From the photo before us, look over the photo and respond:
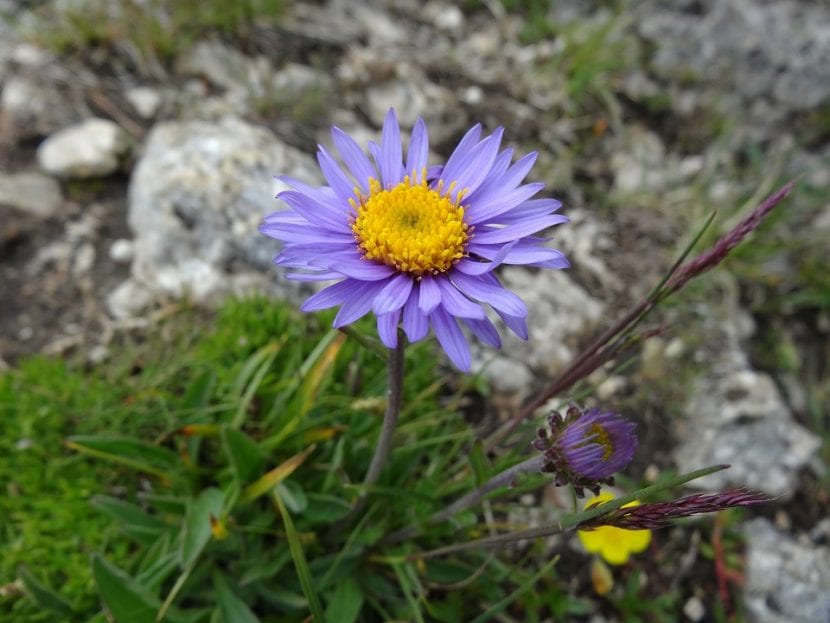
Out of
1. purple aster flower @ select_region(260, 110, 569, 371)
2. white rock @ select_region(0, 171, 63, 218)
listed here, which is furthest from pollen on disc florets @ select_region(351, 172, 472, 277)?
white rock @ select_region(0, 171, 63, 218)

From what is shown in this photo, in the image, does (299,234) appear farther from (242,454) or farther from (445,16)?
(445,16)

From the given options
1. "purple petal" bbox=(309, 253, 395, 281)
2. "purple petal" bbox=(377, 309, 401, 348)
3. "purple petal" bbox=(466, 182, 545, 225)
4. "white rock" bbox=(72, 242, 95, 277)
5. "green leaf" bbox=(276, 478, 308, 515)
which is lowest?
"green leaf" bbox=(276, 478, 308, 515)

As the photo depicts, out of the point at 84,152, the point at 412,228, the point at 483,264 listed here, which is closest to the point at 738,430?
the point at 483,264

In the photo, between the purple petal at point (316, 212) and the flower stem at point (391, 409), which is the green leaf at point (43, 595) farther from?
the purple petal at point (316, 212)

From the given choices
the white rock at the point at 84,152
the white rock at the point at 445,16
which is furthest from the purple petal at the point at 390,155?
the white rock at the point at 445,16

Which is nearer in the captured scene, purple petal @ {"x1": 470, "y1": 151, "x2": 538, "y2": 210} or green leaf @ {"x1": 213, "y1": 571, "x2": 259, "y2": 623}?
purple petal @ {"x1": 470, "y1": 151, "x2": 538, "y2": 210}

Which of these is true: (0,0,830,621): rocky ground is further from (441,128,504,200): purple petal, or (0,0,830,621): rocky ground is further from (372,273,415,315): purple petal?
(372,273,415,315): purple petal

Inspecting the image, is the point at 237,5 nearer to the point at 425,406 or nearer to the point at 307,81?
the point at 307,81
